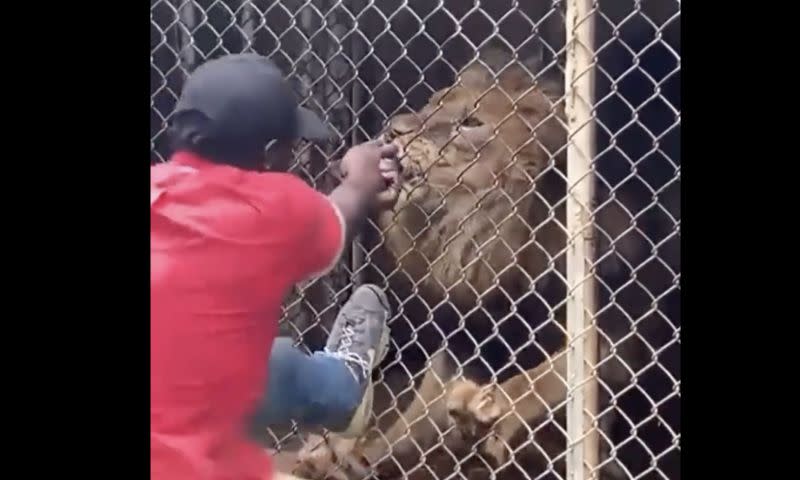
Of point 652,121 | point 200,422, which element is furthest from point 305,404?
point 652,121

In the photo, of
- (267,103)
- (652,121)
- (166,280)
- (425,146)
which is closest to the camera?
(166,280)

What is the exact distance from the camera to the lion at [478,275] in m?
3.51

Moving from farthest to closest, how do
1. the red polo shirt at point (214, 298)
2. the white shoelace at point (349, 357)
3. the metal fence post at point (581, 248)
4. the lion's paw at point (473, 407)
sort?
the lion's paw at point (473, 407) < the metal fence post at point (581, 248) < the white shoelace at point (349, 357) < the red polo shirt at point (214, 298)

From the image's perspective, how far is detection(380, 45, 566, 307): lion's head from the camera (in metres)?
3.67

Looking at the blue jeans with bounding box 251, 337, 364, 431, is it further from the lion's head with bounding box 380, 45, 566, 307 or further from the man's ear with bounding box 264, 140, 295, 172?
the lion's head with bounding box 380, 45, 566, 307

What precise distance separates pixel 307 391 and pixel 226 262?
0.41 meters

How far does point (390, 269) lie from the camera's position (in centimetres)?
408

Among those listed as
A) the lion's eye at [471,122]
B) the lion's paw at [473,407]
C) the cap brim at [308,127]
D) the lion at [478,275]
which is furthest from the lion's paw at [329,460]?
the cap brim at [308,127]

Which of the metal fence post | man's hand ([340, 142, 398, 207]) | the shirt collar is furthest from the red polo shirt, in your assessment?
the metal fence post

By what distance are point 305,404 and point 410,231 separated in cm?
170

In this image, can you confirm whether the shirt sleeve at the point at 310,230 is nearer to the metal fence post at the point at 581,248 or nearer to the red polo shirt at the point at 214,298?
the red polo shirt at the point at 214,298
